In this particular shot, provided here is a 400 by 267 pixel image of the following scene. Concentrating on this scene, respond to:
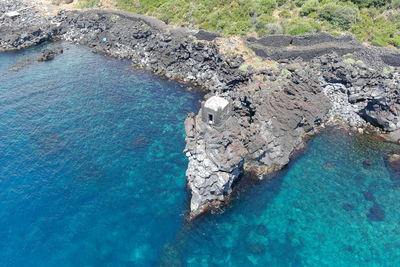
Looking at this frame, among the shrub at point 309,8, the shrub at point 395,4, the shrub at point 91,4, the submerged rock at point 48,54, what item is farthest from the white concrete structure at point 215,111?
the shrub at point 91,4

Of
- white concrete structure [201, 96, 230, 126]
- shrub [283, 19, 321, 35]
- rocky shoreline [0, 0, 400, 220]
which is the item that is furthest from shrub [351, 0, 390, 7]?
white concrete structure [201, 96, 230, 126]

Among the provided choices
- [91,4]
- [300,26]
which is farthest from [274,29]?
[91,4]

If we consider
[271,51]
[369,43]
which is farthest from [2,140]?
[369,43]

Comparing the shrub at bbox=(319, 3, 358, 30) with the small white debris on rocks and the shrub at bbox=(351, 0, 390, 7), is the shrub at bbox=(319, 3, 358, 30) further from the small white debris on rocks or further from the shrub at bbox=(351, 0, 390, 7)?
the small white debris on rocks

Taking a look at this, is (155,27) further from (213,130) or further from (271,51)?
(213,130)

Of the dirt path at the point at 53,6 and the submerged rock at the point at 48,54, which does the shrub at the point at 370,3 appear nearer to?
the dirt path at the point at 53,6
